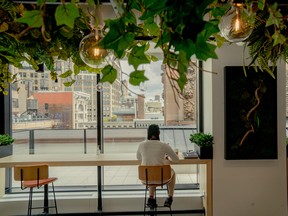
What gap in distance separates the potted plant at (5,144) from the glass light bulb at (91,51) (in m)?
3.61

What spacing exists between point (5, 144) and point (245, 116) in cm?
387

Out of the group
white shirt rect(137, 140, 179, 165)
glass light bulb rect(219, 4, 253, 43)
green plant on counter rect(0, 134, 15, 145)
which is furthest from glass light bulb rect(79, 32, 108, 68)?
green plant on counter rect(0, 134, 15, 145)

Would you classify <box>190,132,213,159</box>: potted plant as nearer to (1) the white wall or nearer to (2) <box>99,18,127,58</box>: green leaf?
(1) the white wall

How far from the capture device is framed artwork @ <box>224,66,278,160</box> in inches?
137

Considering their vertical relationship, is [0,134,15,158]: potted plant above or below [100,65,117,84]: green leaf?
below

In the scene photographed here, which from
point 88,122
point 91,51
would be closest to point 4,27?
Answer: point 91,51

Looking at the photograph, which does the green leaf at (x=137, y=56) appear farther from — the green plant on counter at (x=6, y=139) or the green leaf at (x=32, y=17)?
the green plant on counter at (x=6, y=139)

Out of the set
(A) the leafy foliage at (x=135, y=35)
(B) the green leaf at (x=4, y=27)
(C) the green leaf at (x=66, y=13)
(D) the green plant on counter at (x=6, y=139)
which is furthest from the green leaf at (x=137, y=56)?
(D) the green plant on counter at (x=6, y=139)

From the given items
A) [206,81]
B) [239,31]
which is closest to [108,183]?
[206,81]

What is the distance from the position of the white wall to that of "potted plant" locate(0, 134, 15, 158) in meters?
3.35

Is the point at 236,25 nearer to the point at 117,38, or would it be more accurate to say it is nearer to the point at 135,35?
the point at 135,35

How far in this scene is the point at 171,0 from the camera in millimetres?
441

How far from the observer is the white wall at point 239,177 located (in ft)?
11.6

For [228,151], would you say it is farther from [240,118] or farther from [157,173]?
[157,173]
